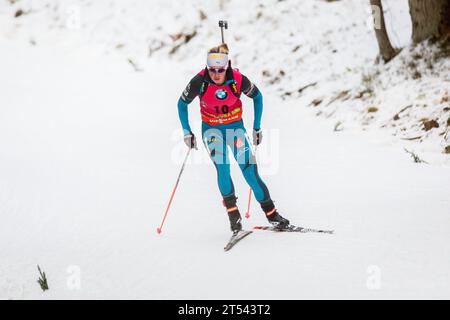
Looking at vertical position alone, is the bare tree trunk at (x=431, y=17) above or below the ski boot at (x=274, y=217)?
above

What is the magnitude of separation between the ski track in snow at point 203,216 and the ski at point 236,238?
8 centimetres

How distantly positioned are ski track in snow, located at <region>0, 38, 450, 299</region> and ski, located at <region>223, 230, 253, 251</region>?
0.08 meters

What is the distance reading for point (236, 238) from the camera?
4973 mm

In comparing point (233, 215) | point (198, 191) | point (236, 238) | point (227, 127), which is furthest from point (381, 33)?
point (236, 238)

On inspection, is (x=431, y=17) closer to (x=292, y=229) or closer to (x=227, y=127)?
(x=227, y=127)

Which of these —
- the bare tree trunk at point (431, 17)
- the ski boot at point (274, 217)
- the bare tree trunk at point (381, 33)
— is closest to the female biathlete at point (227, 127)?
the ski boot at point (274, 217)

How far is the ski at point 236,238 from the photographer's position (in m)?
4.76

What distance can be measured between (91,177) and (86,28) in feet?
43.9

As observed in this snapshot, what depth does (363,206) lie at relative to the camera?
5742 mm

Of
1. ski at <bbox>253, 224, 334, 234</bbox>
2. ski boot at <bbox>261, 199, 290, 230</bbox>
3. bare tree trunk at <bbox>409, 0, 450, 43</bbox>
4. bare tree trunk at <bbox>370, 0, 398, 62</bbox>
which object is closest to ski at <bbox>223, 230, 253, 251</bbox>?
ski at <bbox>253, 224, 334, 234</bbox>

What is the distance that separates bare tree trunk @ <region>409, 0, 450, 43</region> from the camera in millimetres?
9367

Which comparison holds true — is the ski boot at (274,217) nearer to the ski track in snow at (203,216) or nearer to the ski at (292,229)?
the ski at (292,229)

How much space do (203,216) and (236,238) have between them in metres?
1.34

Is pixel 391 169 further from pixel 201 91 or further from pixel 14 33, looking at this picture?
pixel 14 33
